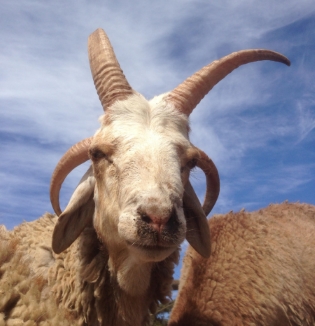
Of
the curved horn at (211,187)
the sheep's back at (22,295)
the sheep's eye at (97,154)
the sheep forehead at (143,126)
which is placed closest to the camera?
the sheep's back at (22,295)

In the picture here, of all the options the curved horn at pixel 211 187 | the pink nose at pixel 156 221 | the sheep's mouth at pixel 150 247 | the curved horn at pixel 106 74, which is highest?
the curved horn at pixel 106 74

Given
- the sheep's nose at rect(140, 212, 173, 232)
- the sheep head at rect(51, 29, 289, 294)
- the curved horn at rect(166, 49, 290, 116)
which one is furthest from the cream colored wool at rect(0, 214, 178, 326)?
the curved horn at rect(166, 49, 290, 116)

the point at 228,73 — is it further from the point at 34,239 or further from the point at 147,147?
the point at 34,239

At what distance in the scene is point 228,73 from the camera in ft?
18.2

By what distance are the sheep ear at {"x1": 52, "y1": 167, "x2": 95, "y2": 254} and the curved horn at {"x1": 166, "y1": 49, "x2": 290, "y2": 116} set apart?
1.34 meters

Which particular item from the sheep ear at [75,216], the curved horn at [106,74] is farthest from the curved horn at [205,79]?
the sheep ear at [75,216]

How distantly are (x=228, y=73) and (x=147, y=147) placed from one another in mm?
2169

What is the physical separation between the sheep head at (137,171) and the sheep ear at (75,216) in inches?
0.4

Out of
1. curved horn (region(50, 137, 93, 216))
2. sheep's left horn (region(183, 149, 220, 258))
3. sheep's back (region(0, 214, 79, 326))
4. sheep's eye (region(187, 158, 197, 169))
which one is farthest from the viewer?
sheep's left horn (region(183, 149, 220, 258))

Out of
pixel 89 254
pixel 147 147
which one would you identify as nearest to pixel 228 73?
pixel 147 147

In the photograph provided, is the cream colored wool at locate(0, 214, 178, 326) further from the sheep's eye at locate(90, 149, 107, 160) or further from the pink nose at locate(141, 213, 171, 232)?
the pink nose at locate(141, 213, 171, 232)

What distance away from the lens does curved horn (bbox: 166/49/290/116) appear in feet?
16.4

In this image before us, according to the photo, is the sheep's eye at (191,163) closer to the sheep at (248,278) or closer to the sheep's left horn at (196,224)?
the sheep's left horn at (196,224)

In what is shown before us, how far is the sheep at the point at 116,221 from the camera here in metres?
3.46
